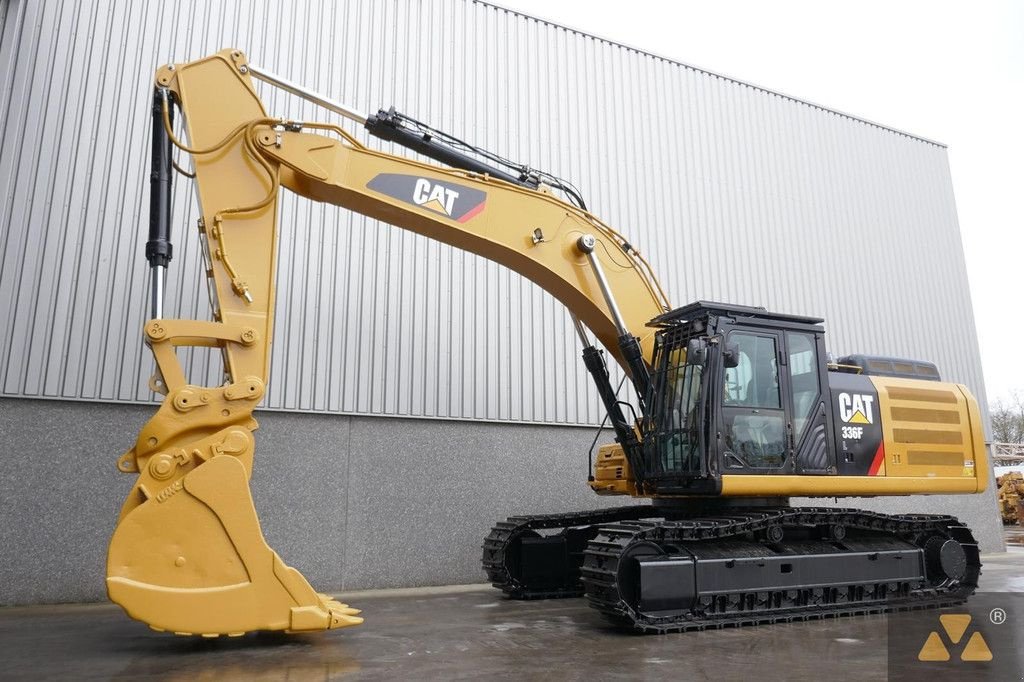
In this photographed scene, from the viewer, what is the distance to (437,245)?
33.9 ft

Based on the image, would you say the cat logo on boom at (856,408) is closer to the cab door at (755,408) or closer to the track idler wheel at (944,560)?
the cab door at (755,408)

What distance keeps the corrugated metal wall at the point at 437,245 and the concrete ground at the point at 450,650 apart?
129 inches

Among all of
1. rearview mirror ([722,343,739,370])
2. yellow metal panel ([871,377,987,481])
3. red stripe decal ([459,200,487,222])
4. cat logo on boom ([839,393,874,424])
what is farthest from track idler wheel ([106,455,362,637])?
yellow metal panel ([871,377,987,481])

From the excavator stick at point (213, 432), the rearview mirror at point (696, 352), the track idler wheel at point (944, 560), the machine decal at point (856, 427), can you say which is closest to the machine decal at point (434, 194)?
the excavator stick at point (213, 432)

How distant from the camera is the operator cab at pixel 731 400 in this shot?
641 cm

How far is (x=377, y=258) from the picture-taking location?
32.4 feet

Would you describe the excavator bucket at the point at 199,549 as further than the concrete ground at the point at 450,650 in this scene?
Yes

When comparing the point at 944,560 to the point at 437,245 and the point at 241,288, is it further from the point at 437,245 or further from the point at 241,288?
the point at 241,288

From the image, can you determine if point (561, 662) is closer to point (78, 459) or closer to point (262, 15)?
point (78, 459)

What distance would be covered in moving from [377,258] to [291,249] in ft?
3.76

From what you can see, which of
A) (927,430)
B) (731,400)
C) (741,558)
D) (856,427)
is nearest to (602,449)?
(731,400)

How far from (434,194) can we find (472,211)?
393 mm

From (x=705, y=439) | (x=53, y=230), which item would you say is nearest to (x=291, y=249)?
(x=53, y=230)

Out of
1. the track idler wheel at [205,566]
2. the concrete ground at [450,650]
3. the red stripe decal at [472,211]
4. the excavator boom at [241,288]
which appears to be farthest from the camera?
the red stripe decal at [472,211]
